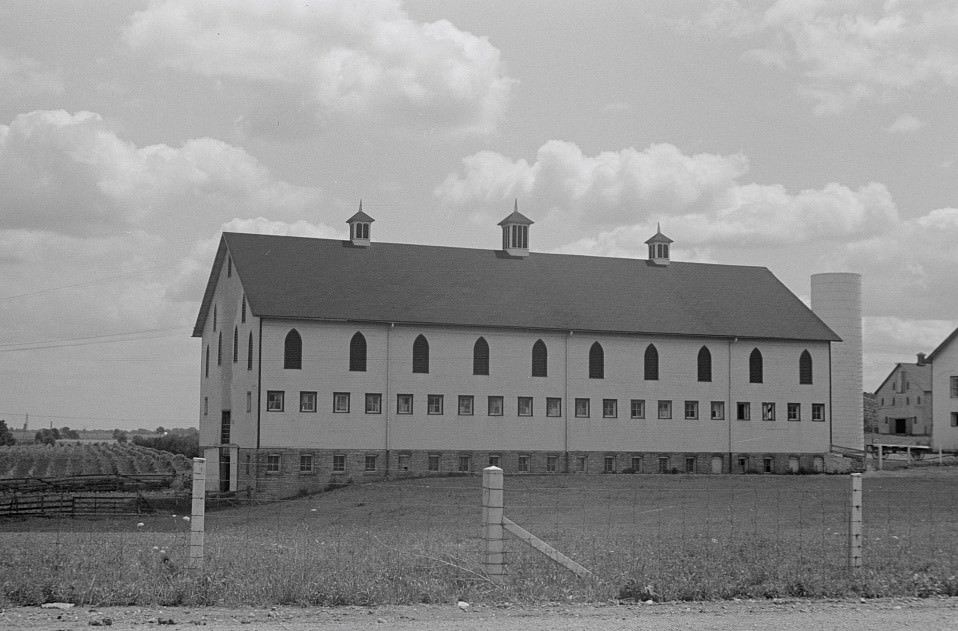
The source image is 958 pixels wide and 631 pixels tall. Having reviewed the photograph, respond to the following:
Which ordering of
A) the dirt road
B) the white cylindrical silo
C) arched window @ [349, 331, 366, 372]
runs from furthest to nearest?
1. the white cylindrical silo
2. arched window @ [349, 331, 366, 372]
3. the dirt road

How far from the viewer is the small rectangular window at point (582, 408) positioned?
5875cm

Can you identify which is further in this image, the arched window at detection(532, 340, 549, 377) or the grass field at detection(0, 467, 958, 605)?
the arched window at detection(532, 340, 549, 377)

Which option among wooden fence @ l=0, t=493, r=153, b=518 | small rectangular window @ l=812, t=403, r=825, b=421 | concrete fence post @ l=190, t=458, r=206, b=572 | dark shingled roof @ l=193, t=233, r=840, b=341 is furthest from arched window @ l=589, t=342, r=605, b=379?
concrete fence post @ l=190, t=458, r=206, b=572

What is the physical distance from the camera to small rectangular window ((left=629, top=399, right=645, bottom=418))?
2349 inches

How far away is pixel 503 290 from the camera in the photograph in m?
60.5

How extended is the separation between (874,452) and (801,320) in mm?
19146

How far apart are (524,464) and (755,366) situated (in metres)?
13.6

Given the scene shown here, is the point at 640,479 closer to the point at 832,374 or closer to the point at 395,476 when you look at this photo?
the point at 395,476

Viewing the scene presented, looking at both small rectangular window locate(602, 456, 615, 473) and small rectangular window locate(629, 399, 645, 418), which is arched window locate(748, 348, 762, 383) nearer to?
small rectangular window locate(629, 399, 645, 418)

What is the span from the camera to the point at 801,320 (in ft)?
211

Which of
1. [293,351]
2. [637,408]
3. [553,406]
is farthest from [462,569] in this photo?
[637,408]

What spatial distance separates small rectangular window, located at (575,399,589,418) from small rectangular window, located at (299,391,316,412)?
1271cm

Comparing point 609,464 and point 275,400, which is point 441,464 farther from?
point 609,464

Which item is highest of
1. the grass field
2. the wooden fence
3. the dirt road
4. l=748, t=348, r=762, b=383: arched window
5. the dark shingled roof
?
the dark shingled roof
